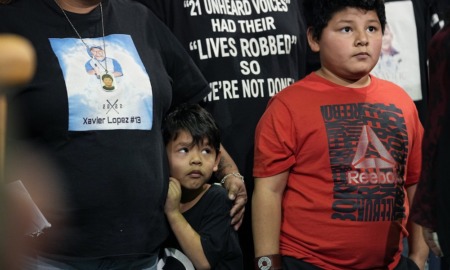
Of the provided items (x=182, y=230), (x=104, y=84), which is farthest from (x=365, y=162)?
(x=104, y=84)

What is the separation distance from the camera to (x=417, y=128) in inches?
125

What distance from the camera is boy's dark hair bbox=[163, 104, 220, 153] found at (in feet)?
10.0

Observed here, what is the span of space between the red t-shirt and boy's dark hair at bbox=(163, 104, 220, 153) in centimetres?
20

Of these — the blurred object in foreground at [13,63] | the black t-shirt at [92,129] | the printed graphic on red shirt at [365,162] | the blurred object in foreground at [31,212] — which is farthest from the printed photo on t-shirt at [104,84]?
the blurred object in foreground at [13,63]

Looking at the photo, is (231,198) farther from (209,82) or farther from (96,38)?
(96,38)

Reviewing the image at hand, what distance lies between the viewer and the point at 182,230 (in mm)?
2951

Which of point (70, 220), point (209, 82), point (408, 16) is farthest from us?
point (408, 16)

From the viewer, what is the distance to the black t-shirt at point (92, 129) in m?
2.48

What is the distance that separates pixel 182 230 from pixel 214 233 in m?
0.15

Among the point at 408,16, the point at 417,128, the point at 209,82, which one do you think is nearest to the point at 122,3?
the point at 209,82

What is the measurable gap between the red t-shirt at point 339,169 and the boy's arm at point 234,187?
117mm

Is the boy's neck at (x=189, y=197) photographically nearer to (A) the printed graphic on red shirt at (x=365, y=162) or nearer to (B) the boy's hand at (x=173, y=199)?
(B) the boy's hand at (x=173, y=199)

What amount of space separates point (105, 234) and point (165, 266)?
1.70ft

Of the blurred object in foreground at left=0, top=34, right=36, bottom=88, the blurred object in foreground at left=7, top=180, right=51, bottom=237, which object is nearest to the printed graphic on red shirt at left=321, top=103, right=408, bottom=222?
the blurred object in foreground at left=7, top=180, right=51, bottom=237
